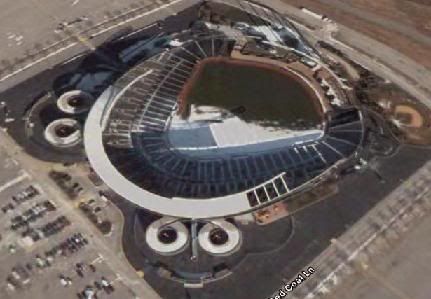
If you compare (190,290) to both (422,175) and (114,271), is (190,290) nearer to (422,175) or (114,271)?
(114,271)

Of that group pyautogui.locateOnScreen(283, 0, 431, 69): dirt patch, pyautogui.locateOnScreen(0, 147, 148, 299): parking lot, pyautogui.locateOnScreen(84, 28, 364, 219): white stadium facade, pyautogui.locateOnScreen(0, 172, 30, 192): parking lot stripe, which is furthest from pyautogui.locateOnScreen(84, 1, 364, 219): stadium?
pyautogui.locateOnScreen(283, 0, 431, 69): dirt patch

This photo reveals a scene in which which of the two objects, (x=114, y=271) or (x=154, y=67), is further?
(x=154, y=67)

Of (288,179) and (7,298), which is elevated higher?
(288,179)

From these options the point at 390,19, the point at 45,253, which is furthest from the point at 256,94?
the point at 45,253

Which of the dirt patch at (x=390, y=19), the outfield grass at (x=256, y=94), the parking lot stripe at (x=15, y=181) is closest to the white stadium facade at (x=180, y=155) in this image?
the outfield grass at (x=256, y=94)

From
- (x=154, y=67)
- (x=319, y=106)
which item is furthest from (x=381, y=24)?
(x=154, y=67)

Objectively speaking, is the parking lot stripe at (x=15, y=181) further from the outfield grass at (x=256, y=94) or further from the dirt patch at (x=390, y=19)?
the dirt patch at (x=390, y=19)

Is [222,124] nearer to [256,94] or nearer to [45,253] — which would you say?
[256,94]

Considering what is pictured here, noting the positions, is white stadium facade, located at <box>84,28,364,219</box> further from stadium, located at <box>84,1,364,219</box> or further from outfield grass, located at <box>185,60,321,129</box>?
outfield grass, located at <box>185,60,321,129</box>
